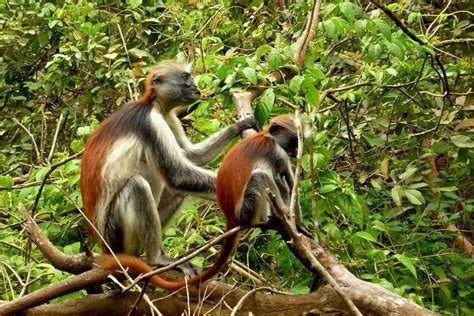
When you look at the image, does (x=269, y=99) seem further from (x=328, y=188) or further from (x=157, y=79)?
(x=157, y=79)

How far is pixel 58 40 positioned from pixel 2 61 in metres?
0.65

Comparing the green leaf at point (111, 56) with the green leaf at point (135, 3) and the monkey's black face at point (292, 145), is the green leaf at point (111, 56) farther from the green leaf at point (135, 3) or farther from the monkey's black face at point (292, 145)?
the monkey's black face at point (292, 145)

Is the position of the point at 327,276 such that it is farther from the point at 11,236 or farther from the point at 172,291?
the point at 11,236

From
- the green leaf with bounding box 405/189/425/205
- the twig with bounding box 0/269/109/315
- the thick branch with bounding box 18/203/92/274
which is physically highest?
the thick branch with bounding box 18/203/92/274

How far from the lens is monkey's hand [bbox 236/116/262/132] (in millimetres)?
5543

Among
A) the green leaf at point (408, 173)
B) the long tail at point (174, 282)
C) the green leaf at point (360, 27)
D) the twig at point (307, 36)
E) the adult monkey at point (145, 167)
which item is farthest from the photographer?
the green leaf at point (408, 173)

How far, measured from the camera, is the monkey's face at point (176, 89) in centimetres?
607

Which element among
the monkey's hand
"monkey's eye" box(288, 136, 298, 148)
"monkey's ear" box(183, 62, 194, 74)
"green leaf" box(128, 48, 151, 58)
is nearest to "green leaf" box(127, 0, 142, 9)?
"green leaf" box(128, 48, 151, 58)

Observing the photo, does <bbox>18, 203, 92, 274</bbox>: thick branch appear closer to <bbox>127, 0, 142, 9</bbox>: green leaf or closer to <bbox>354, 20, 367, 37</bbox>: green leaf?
<bbox>354, 20, 367, 37</bbox>: green leaf

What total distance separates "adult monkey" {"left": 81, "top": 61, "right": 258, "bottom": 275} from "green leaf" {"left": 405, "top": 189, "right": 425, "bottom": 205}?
4.26ft

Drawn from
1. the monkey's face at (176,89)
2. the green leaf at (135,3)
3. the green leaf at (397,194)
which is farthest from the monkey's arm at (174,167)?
the green leaf at (135,3)

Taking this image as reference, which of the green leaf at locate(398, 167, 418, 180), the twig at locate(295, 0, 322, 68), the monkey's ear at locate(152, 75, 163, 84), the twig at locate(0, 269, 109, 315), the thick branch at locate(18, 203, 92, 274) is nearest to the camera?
the twig at locate(0, 269, 109, 315)

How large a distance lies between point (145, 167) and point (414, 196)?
6.73ft

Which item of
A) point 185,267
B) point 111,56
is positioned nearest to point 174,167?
point 185,267
